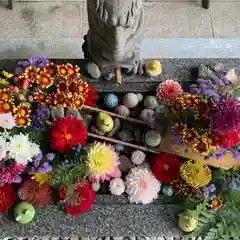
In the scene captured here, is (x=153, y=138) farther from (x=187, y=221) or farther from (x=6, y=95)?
(x=6, y=95)

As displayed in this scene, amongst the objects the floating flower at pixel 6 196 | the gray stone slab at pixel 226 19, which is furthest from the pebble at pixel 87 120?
the gray stone slab at pixel 226 19

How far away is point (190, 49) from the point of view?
1.50m

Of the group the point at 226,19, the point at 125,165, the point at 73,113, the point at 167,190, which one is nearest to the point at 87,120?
the point at 73,113

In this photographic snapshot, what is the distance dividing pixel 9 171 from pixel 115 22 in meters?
0.44

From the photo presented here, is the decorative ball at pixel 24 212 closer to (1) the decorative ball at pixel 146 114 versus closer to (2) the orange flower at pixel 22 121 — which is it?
(2) the orange flower at pixel 22 121

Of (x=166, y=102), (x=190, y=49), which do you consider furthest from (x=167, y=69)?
(x=190, y=49)

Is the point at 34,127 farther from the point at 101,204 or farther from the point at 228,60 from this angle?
the point at 228,60

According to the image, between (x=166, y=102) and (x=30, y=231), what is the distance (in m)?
0.47

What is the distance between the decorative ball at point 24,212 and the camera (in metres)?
1.12

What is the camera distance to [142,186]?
3.79 feet

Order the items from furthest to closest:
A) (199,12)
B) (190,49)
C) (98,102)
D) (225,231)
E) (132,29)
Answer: (199,12) < (190,49) < (98,102) < (225,231) < (132,29)

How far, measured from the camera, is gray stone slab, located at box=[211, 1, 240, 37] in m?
1.87

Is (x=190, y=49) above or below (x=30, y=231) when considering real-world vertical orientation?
above

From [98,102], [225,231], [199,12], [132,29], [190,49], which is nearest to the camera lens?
[132,29]
